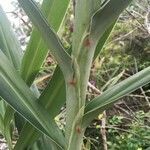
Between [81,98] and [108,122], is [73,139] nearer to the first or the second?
[81,98]

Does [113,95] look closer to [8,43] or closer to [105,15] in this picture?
[105,15]

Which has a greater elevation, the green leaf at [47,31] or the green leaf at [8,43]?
the green leaf at [8,43]

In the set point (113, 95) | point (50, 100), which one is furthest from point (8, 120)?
point (113, 95)

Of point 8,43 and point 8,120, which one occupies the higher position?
point 8,43

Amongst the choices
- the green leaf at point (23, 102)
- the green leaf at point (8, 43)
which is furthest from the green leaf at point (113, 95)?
the green leaf at point (8, 43)

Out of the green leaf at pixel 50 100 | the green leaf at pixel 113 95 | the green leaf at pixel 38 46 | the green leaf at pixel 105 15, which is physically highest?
the green leaf at pixel 38 46

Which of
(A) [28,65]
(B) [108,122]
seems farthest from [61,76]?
(B) [108,122]

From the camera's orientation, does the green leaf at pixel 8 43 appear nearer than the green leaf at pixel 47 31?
No

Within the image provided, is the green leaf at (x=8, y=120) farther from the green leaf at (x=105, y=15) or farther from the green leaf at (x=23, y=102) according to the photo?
the green leaf at (x=105, y=15)
